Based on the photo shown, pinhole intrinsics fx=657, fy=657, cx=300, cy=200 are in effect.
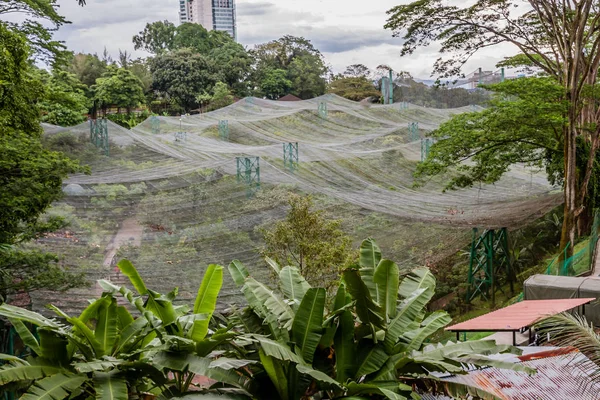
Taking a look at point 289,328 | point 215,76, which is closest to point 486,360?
point 289,328

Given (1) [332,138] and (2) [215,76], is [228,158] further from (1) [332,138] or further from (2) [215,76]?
(2) [215,76]

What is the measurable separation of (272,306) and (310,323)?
303 millimetres

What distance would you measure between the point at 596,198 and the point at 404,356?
38.6ft

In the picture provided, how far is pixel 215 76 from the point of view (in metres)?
30.2

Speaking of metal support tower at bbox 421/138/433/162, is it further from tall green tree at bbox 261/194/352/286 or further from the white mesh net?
tall green tree at bbox 261/194/352/286

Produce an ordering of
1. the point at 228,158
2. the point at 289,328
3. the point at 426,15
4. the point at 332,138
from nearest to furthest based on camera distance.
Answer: the point at 289,328 < the point at 426,15 < the point at 228,158 < the point at 332,138

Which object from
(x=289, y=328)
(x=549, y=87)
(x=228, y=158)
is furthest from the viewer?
(x=228, y=158)

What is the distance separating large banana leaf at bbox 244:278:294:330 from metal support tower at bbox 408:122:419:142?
14.4 meters

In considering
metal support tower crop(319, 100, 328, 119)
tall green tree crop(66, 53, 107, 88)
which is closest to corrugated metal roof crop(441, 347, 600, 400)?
metal support tower crop(319, 100, 328, 119)

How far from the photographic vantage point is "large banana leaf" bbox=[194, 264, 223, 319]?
4.56 m

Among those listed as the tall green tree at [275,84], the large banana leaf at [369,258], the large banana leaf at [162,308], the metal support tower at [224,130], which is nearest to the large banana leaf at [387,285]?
the large banana leaf at [369,258]

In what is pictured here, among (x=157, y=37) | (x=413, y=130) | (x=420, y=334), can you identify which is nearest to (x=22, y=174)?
(x=420, y=334)

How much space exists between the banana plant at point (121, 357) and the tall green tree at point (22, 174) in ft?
14.8

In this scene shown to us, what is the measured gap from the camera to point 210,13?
113312mm
